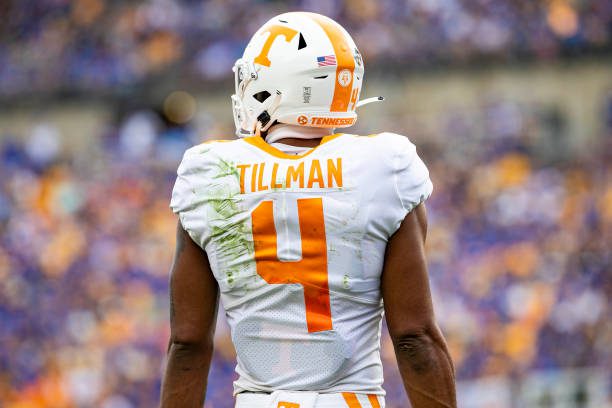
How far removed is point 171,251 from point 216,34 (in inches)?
258

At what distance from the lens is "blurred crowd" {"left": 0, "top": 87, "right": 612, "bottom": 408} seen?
1141 cm

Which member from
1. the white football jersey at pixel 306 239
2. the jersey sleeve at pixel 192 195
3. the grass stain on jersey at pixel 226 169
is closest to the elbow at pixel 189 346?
the white football jersey at pixel 306 239

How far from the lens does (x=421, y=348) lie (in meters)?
2.70

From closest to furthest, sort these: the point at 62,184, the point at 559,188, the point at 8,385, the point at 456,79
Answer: the point at 8,385
the point at 559,188
the point at 62,184
the point at 456,79

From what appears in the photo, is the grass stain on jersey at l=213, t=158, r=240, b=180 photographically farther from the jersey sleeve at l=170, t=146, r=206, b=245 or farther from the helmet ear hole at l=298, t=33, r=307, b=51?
the helmet ear hole at l=298, t=33, r=307, b=51

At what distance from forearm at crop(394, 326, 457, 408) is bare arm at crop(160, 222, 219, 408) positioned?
1.57 ft

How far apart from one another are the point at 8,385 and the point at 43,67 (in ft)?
31.3

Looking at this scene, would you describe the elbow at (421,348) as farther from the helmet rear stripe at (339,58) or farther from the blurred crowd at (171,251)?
the blurred crowd at (171,251)

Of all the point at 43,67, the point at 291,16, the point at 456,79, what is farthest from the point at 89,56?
the point at 291,16

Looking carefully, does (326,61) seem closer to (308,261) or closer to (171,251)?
(308,261)

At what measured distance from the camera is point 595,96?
1883cm

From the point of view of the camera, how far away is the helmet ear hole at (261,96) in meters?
2.85

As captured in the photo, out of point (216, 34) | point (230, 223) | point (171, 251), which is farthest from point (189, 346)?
point (216, 34)

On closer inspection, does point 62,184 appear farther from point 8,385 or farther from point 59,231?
point 8,385
